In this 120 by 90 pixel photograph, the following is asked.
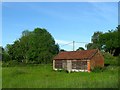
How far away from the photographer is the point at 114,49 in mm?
95062

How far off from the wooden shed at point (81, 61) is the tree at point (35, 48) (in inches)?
1026

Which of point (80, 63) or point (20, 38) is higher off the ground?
point (20, 38)

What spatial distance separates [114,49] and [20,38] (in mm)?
33004

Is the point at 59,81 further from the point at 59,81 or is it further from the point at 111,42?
the point at 111,42

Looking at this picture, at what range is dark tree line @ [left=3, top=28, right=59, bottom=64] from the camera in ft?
297

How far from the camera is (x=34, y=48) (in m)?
93.3

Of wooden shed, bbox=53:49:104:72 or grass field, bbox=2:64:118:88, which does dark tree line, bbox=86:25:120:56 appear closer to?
wooden shed, bbox=53:49:104:72

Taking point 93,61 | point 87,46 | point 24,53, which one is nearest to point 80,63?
point 93,61

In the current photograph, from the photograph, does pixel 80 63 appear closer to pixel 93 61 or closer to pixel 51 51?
pixel 93 61

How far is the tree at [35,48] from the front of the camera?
89713 mm

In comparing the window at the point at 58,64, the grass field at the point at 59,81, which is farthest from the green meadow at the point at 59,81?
the window at the point at 58,64

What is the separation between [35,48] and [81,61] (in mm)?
39288

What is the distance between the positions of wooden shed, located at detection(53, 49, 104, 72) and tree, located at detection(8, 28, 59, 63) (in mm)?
26054

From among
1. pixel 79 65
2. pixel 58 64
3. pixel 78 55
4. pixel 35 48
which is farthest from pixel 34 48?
pixel 79 65
